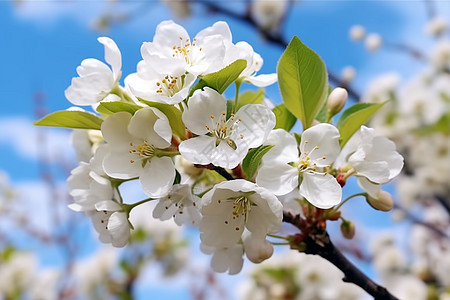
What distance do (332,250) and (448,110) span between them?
3023 millimetres

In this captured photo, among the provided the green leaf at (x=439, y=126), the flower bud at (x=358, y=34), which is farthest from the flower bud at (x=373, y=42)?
the green leaf at (x=439, y=126)

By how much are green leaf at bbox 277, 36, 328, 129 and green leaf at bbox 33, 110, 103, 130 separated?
336 mm

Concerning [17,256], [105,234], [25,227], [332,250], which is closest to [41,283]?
[17,256]

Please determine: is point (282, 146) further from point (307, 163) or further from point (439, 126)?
A: point (439, 126)

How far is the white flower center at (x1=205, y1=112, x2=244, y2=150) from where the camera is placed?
740mm

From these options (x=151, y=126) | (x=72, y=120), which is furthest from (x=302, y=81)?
(x=72, y=120)

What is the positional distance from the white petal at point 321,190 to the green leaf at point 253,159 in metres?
0.08

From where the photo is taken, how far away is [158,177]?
0.75m

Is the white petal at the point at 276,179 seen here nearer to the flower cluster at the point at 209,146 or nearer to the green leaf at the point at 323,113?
the flower cluster at the point at 209,146

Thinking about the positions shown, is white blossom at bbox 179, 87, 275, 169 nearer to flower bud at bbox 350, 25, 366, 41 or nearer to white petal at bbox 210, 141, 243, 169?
white petal at bbox 210, 141, 243, 169

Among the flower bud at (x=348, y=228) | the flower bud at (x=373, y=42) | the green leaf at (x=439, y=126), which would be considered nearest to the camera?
the flower bud at (x=348, y=228)

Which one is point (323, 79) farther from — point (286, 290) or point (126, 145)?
point (286, 290)

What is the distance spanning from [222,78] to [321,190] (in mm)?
242

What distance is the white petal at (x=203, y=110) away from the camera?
713 mm
